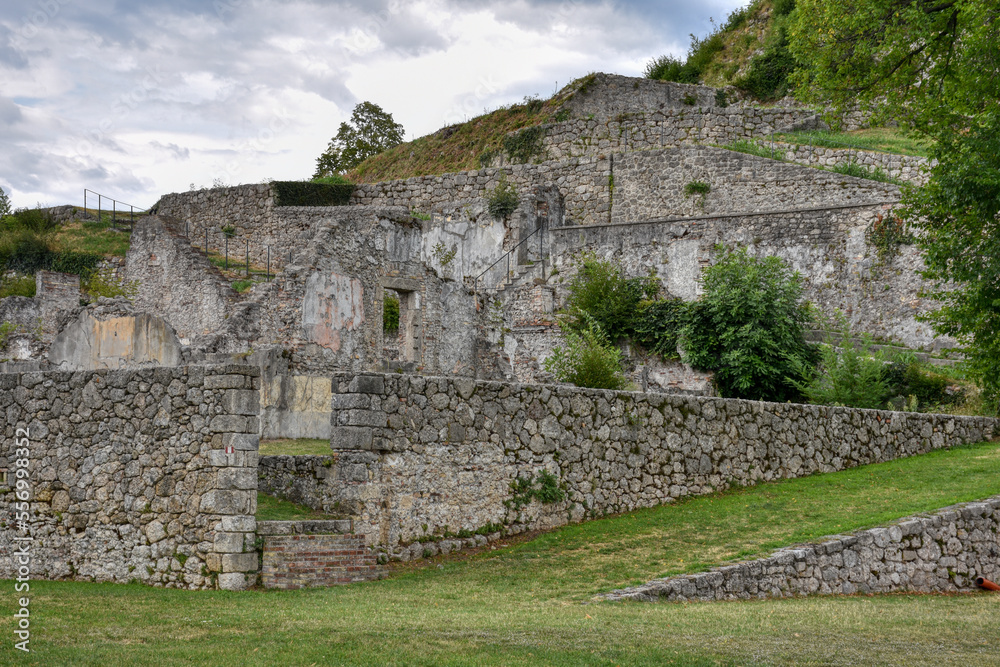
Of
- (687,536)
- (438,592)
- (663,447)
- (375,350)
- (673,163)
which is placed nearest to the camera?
(438,592)

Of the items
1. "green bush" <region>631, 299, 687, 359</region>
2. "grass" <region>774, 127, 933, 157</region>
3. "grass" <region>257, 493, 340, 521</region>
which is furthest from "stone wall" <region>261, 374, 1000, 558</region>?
"grass" <region>774, 127, 933, 157</region>

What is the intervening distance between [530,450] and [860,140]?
22.4 m

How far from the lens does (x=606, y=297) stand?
24.5m

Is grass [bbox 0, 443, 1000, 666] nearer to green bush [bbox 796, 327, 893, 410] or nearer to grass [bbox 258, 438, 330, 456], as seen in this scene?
grass [bbox 258, 438, 330, 456]

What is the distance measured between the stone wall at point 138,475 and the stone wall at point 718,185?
21.1 meters

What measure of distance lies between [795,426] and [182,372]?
10.0 meters

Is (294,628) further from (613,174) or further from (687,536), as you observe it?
(613,174)

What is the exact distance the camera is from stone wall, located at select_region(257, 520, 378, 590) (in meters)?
10.4

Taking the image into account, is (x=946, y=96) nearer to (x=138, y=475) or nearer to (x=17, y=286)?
(x=138, y=475)

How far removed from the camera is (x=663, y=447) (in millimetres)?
14594

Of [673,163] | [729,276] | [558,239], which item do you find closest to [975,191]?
[729,276]

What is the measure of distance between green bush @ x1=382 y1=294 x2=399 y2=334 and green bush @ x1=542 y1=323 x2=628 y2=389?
432 cm

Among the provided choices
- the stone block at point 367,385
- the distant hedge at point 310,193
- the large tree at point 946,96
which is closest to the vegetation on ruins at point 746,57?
the distant hedge at point 310,193

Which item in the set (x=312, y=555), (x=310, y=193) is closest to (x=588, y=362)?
(x=312, y=555)
